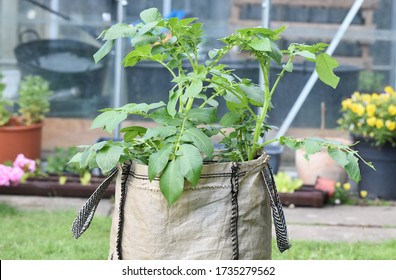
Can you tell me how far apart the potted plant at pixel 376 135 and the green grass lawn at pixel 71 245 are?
122cm

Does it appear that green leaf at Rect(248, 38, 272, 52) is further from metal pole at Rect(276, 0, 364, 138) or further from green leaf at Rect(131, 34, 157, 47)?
metal pole at Rect(276, 0, 364, 138)

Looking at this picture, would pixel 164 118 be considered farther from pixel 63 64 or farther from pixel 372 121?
pixel 63 64

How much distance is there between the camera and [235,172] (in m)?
2.09

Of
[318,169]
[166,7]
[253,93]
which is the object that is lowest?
[318,169]

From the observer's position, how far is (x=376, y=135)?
17.3ft

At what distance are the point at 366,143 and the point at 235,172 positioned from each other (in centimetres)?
349

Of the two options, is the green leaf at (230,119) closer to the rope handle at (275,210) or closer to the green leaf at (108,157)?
the rope handle at (275,210)

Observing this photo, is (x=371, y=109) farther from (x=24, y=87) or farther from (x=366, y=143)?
(x=24, y=87)

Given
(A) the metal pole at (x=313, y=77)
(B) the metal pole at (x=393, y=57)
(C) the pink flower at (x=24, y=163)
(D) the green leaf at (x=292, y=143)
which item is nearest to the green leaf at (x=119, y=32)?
(D) the green leaf at (x=292, y=143)

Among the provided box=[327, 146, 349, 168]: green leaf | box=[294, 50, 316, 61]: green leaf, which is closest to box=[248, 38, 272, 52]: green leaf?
box=[294, 50, 316, 61]: green leaf

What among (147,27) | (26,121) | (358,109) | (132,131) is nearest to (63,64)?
(26,121)

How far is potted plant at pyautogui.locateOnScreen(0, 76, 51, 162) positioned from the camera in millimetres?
5621

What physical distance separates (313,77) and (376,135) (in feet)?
3.02
